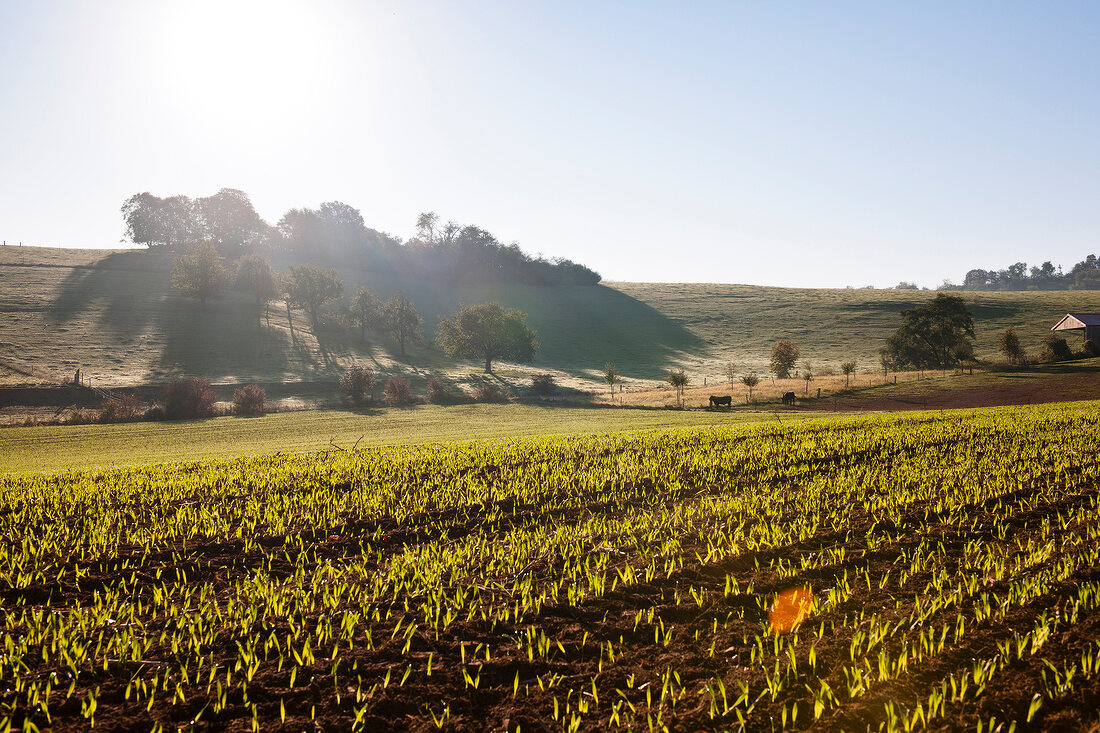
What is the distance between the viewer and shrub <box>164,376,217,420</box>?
41.1m

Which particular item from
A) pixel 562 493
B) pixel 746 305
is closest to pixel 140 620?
pixel 562 493

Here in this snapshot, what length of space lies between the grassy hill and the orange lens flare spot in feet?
206

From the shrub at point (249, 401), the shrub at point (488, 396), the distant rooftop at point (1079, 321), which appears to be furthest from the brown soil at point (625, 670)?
the distant rooftop at point (1079, 321)

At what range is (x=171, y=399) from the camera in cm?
4150

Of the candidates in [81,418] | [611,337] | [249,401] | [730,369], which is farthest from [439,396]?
[611,337]

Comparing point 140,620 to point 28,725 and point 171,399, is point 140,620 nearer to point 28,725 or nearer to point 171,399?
point 28,725

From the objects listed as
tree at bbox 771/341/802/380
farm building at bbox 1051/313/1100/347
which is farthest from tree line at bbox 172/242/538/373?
farm building at bbox 1051/313/1100/347

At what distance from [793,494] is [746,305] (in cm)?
12144

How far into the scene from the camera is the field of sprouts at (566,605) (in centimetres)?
441

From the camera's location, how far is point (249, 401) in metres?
45.4

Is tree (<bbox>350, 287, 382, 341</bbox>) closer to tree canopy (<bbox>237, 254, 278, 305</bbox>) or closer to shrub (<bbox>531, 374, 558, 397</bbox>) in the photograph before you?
tree canopy (<bbox>237, 254, 278, 305</bbox>)

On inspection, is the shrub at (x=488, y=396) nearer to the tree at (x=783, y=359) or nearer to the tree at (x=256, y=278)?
the tree at (x=783, y=359)

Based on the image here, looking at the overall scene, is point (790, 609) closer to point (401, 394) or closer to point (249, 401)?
point (249, 401)

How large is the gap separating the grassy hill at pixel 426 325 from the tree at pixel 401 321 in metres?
2.51
